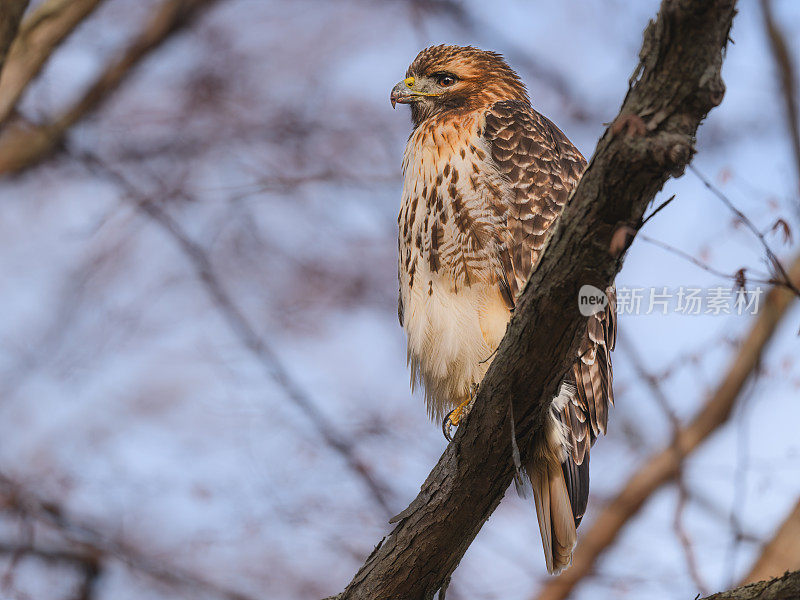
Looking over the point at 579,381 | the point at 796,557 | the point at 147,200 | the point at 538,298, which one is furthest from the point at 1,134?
the point at 796,557

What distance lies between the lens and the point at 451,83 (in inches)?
177

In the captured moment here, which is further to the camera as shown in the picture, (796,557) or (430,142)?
(796,557)

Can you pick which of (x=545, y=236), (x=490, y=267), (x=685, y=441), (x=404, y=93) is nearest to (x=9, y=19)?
(x=404, y=93)

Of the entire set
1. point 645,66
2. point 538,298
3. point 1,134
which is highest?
point 1,134

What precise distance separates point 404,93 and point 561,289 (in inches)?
90.1

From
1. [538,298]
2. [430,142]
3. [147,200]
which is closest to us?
[538,298]

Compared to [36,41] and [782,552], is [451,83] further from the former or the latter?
[782,552]

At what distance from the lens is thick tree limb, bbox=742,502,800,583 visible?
467 centimetres

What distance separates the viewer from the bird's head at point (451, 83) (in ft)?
14.6

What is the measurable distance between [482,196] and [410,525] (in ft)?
4.90

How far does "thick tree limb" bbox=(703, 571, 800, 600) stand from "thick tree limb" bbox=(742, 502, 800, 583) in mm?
2354

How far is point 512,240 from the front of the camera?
3725 millimetres

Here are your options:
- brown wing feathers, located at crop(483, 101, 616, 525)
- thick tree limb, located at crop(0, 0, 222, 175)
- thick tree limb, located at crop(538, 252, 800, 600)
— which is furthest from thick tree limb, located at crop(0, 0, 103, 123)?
thick tree limb, located at crop(538, 252, 800, 600)

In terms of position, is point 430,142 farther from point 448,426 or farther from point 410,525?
point 410,525
